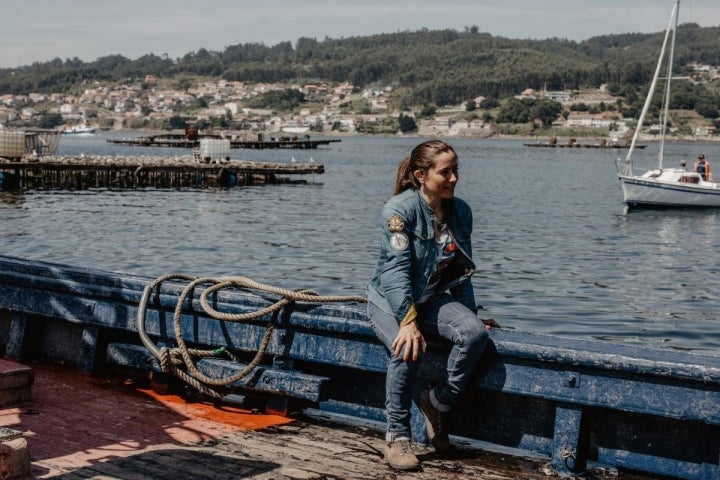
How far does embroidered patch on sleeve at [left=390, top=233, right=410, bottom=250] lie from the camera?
5.85 meters

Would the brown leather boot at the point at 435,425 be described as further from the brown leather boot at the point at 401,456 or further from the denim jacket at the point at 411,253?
the denim jacket at the point at 411,253

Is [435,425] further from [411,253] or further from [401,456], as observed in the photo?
[411,253]

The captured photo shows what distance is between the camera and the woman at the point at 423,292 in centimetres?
582

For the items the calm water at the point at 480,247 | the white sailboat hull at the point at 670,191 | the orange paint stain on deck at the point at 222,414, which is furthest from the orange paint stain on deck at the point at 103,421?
the white sailboat hull at the point at 670,191

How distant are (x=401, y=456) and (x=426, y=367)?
68 centimetres

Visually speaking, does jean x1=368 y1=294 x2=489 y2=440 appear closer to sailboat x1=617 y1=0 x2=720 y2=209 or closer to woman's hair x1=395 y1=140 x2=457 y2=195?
woman's hair x1=395 y1=140 x2=457 y2=195

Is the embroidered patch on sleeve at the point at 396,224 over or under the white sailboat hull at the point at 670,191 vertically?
over

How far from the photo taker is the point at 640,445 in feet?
18.9

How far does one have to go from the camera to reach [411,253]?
5.94 m

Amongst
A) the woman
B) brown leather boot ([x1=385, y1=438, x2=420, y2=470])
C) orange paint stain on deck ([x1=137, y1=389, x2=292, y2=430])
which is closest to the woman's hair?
the woman

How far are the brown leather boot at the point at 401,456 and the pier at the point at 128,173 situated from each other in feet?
183

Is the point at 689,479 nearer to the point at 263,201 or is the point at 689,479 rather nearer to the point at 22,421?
the point at 22,421

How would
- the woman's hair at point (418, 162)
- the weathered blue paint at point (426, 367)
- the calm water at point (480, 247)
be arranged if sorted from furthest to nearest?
the calm water at point (480, 247) < the woman's hair at point (418, 162) < the weathered blue paint at point (426, 367)

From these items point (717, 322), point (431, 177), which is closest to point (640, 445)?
point (431, 177)
